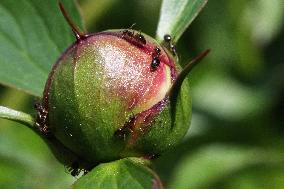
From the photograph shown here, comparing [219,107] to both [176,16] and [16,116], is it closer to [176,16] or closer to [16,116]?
[176,16]

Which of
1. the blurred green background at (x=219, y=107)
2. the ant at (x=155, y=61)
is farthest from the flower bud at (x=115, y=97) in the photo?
the blurred green background at (x=219, y=107)

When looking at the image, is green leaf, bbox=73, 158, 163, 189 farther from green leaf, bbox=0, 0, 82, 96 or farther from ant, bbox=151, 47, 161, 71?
green leaf, bbox=0, 0, 82, 96

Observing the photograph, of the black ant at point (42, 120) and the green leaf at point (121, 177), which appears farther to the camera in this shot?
the black ant at point (42, 120)

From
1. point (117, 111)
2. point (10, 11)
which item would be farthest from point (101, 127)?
point (10, 11)

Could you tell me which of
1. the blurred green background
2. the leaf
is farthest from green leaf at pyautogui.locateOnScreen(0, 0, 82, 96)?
the leaf

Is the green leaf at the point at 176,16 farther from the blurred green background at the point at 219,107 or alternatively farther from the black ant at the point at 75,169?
the blurred green background at the point at 219,107

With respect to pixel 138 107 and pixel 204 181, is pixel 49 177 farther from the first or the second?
pixel 138 107
